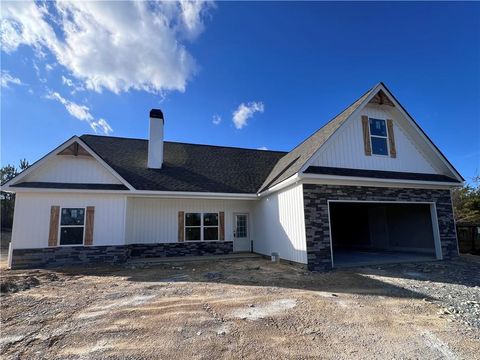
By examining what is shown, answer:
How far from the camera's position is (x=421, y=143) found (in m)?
12.2

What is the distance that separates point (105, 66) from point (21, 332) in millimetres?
10903

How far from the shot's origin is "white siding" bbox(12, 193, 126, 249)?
34.3ft

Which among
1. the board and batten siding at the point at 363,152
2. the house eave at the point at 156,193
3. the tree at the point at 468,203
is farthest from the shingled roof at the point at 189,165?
the tree at the point at 468,203

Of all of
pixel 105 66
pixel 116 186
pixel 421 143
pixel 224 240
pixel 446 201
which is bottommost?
pixel 224 240

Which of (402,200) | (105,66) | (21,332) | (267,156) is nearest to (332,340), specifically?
(21,332)

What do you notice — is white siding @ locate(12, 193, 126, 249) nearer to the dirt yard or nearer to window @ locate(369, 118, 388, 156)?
the dirt yard

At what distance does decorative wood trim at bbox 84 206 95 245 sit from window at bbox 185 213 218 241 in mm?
4200

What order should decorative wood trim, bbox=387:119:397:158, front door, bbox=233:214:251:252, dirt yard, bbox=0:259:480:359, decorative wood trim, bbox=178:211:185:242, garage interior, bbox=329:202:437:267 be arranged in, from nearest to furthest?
dirt yard, bbox=0:259:480:359 → decorative wood trim, bbox=387:119:397:158 → garage interior, bbox=329:202:437:267 → decorative wood trim, bbox=178:211:185:242 → front door, bbox=233:214:251:252

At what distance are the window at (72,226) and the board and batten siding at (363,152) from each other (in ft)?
31.0

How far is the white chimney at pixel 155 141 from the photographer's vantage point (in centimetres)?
1426

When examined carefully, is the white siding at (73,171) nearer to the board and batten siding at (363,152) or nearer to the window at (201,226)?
the window at (201,226)

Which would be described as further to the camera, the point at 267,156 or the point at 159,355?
the point at 267,156

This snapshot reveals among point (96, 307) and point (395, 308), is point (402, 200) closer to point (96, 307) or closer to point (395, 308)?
point (395, 308)

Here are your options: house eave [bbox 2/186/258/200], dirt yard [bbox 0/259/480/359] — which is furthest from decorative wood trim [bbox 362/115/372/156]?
house eave [bbox 2/186/258/200]
